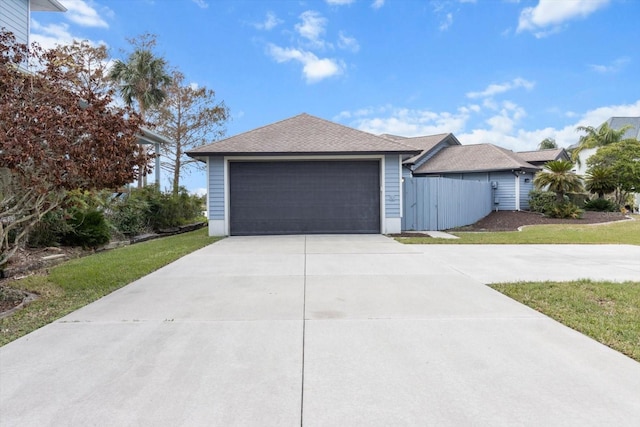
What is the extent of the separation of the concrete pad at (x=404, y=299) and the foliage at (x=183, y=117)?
22.7 m

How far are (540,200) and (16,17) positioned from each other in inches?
902

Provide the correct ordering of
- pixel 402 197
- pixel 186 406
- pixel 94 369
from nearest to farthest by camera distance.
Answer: pixel 186 406 < pixel 94 369 < pixel 402 197

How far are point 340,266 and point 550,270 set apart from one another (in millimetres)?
3698

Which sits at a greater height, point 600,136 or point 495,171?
point 600,136

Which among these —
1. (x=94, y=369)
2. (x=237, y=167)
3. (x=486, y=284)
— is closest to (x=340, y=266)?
(x=486, y=284)

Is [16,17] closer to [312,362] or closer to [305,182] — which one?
[305,182]

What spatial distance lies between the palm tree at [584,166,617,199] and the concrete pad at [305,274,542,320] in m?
23.1

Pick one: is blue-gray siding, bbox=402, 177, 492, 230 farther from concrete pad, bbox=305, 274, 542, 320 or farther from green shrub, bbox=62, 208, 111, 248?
green shrub, bbox=62, 208, 111, 248

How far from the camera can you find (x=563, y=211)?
17.8 meters

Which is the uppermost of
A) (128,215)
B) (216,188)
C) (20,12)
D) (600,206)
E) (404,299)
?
(20,12)

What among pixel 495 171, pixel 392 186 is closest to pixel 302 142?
pixel 392 186

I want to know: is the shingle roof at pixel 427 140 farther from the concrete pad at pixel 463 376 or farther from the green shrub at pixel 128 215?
the concrete pad at pixel 463 376

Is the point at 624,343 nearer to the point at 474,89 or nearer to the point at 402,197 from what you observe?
the point at 402,197

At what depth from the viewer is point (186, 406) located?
249 centimetres
